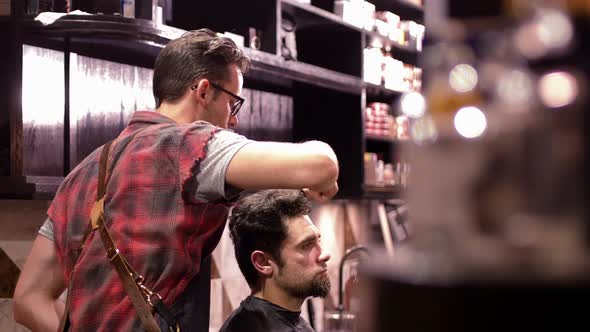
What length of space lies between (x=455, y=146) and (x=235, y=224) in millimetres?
2943

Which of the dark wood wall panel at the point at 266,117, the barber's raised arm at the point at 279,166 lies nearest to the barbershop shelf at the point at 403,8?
the dark wood wall panel at the point at 266,117

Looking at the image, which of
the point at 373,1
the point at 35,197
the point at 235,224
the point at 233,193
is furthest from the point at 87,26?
the point at 373,1

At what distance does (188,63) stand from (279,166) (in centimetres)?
65

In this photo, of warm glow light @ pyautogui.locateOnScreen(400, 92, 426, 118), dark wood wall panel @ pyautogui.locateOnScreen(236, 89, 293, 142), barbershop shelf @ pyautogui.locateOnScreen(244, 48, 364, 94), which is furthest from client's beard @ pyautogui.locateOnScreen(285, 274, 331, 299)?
warm glow light @ pyautogui.locateOnScreen(400, 92, 426, 118)

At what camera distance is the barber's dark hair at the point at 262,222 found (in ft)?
11.2

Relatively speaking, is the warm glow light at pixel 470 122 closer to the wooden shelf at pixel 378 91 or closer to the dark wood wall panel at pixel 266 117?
the dark wood wall panel at pixel 266 117

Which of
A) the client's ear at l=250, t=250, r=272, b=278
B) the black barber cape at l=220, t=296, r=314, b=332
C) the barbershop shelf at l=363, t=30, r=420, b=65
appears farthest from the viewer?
the barbershop shelf at l=363, t=30, r=420, b=65

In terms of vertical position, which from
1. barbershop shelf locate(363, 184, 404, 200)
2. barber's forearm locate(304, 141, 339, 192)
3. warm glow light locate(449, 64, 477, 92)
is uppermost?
warm glow light locate(449, 64, 477, 92)

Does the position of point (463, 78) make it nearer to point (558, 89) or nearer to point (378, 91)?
point (558, 89)

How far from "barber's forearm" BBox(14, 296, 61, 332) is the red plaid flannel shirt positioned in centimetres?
27

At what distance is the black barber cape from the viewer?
334 cm

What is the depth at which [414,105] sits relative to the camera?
1.94 feet

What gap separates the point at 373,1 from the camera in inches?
302

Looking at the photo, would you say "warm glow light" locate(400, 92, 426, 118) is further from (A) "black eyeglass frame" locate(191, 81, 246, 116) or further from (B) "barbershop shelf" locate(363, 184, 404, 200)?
(B) "barbershop shelf" locate(363, 184, 404, 200)
